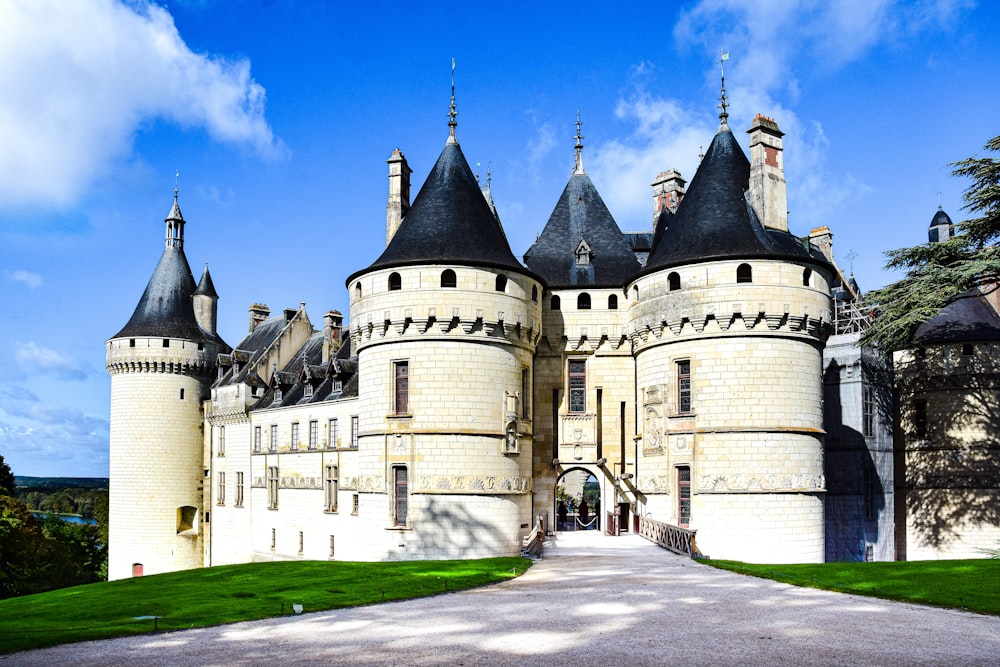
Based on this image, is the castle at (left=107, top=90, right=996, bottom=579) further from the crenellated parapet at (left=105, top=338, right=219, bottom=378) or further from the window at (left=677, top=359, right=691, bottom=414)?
the crenellated parapet at (left=105, top=338, right=219, bottom=378)

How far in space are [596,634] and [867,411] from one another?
25.8 meters

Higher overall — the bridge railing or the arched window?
the arched window

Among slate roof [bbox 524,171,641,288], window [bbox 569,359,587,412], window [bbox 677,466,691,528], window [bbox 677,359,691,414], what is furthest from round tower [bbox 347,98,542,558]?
window [bbox 677,359,691,414]

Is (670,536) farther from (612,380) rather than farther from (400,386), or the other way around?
(400,386)

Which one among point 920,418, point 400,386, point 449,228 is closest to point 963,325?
point 920,418

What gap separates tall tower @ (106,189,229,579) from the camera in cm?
4709

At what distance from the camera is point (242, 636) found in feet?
42.3

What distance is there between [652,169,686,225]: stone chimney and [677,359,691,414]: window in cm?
1073

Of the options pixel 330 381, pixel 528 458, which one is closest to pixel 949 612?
pixel 528 458

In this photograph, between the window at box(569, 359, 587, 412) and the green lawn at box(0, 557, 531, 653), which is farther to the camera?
the window at box(569, 359, 587, 412)

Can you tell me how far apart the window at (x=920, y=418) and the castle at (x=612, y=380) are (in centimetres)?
183

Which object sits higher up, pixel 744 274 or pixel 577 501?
pixel 744 274

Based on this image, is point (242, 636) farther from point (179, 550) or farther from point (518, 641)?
point (179, 550)

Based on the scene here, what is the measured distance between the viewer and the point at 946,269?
2811 cm
